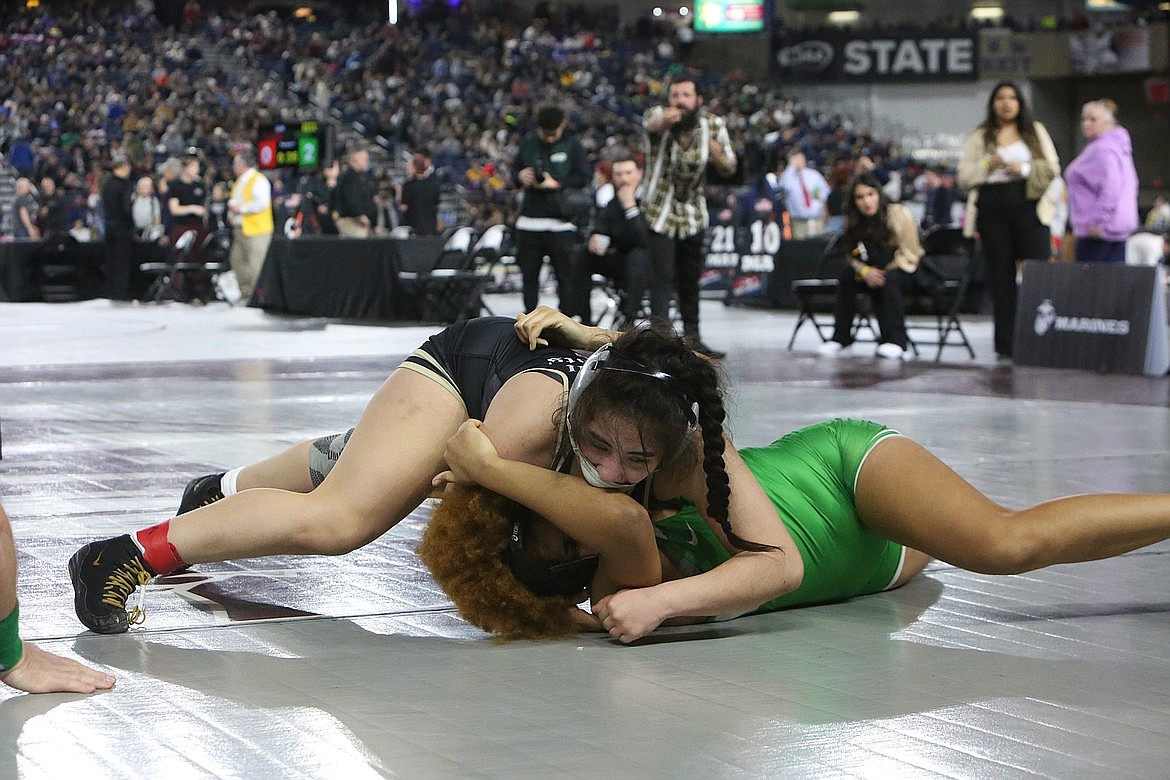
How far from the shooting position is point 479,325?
362 centimetres

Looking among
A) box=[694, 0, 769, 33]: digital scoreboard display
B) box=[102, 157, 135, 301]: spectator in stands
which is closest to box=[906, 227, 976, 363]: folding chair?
box=[102, 157, 135, 301]: spectator in stands

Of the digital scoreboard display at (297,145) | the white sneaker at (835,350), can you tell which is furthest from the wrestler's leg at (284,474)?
the digital scoreboard display at (297,145)

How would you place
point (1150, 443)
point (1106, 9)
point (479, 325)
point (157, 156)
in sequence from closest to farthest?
point (479, 325) → point (1150, 443) → point (157, 156) → point (1106, 9)

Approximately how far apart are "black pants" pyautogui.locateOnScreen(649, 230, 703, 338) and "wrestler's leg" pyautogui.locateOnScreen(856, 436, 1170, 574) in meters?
6.94

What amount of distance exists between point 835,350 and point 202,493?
8.07 metres

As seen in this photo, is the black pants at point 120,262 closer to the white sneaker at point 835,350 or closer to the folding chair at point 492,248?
the folding chair at point 492,248

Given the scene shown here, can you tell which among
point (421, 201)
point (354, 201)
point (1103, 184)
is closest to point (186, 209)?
point (354, 201)

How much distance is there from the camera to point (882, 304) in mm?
10914

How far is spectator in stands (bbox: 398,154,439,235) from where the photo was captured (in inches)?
649

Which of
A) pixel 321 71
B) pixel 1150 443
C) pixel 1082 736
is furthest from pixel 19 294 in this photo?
pixel 1082 736

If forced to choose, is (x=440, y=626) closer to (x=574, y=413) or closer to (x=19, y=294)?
(x=574, y=413)

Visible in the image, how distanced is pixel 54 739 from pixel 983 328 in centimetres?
1248

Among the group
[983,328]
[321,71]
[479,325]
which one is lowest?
[983,328]

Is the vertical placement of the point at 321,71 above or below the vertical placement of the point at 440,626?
above
